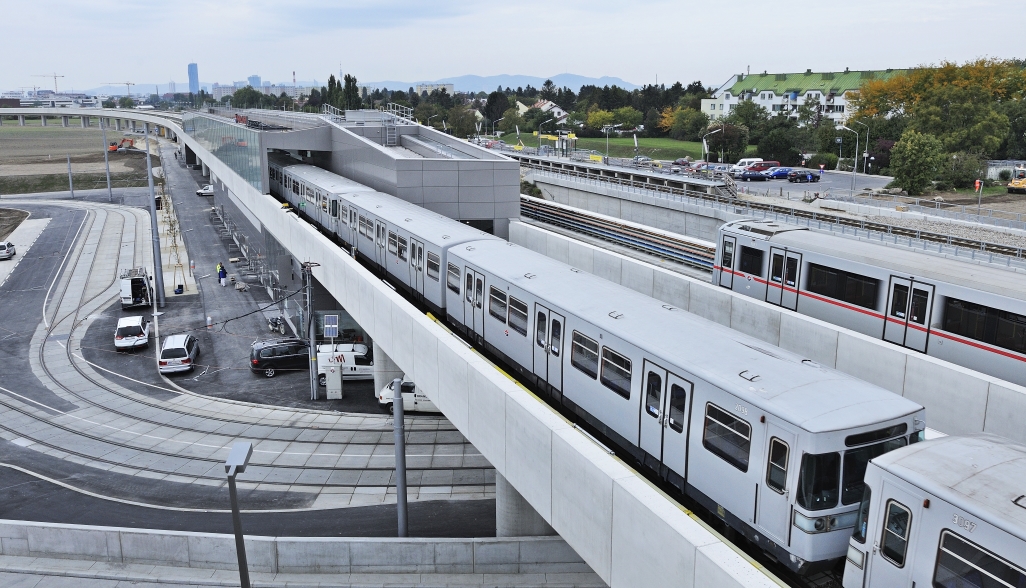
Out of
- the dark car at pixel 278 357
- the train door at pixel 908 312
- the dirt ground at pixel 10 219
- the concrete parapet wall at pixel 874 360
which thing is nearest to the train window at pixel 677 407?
the concrete parapet wall at pixel 874 360

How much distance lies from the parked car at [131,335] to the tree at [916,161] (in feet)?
163

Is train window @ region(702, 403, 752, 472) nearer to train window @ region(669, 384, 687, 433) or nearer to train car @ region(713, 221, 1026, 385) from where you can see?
train window @ region(669, 384, 687, 433)

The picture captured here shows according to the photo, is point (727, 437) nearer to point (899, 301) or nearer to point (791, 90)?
point (899, 301)

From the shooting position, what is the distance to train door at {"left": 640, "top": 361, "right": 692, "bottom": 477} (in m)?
12.3

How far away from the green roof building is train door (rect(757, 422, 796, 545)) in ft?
371

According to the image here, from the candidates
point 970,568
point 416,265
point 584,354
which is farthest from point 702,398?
point 416,265

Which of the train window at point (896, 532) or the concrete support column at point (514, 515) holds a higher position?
the train window at point (896, 532)

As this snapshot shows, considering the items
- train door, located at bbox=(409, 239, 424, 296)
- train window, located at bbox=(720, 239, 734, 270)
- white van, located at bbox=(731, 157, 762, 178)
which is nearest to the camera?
train door, located at bbox=(409, 239, 424, 296)

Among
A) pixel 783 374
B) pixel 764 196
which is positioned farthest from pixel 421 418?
pixel 764 196

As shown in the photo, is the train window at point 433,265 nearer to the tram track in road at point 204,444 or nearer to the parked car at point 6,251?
the tram track in road at point 204,444

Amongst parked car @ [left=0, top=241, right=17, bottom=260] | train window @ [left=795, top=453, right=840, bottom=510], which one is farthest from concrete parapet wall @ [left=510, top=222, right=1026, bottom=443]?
parked car @ [left=0, top=241, right=17, bottom=260]

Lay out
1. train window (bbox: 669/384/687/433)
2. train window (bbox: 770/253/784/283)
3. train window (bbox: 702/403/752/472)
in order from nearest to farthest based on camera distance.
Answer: train window (bbox: 702/403/752/472) → train window (bbox: 669/384/687/433) → train window (bbox: 770/253/784/283)

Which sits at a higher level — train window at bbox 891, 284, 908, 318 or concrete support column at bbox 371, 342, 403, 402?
train window at bbox 891, 284, 908, 318

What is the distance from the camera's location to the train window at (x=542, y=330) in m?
16.4
